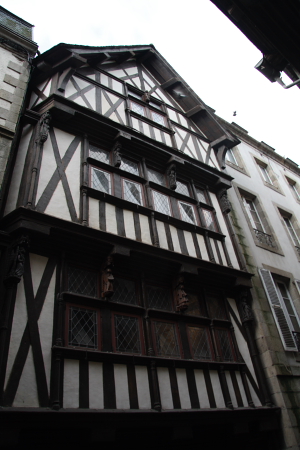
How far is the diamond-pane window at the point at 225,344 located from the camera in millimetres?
6753

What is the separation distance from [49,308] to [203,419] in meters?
2.92

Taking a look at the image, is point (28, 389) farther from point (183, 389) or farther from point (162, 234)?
point (162, 234)

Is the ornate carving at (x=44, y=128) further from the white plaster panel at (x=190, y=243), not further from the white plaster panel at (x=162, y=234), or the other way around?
the white plaster panel at (x=190, y=243)

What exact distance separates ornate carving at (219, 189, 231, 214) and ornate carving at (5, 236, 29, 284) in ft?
18.4

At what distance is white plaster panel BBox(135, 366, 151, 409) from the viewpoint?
516cm

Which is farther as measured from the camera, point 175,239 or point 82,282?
point 175,239

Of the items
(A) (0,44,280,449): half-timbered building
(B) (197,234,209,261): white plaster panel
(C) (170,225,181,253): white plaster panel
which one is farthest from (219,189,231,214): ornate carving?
(C) (170,225,181,253): white plaster panel

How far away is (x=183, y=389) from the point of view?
5.69 m

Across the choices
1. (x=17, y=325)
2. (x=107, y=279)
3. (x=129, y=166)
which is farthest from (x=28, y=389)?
(x=129, y=166)

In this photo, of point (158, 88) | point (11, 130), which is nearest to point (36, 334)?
point (11, 130)

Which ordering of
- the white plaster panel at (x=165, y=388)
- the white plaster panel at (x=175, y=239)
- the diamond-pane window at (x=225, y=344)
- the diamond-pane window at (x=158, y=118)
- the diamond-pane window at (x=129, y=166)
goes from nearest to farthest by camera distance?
1. the white plaster panel at (x=165, y=388)
2. the diamond-pane window at (x=225, y=344)
3. the white plaster panel at (x=175, y=239)
4. the diamond-pane window at (x=129, y=166)
5. the diamond-pane window at (x=158, y=118)

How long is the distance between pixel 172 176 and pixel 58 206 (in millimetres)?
3334

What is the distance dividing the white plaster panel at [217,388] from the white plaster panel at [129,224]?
2.80m

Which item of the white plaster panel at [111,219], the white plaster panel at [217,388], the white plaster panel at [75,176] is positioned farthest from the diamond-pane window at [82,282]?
the white plaster panel at [217,388]
